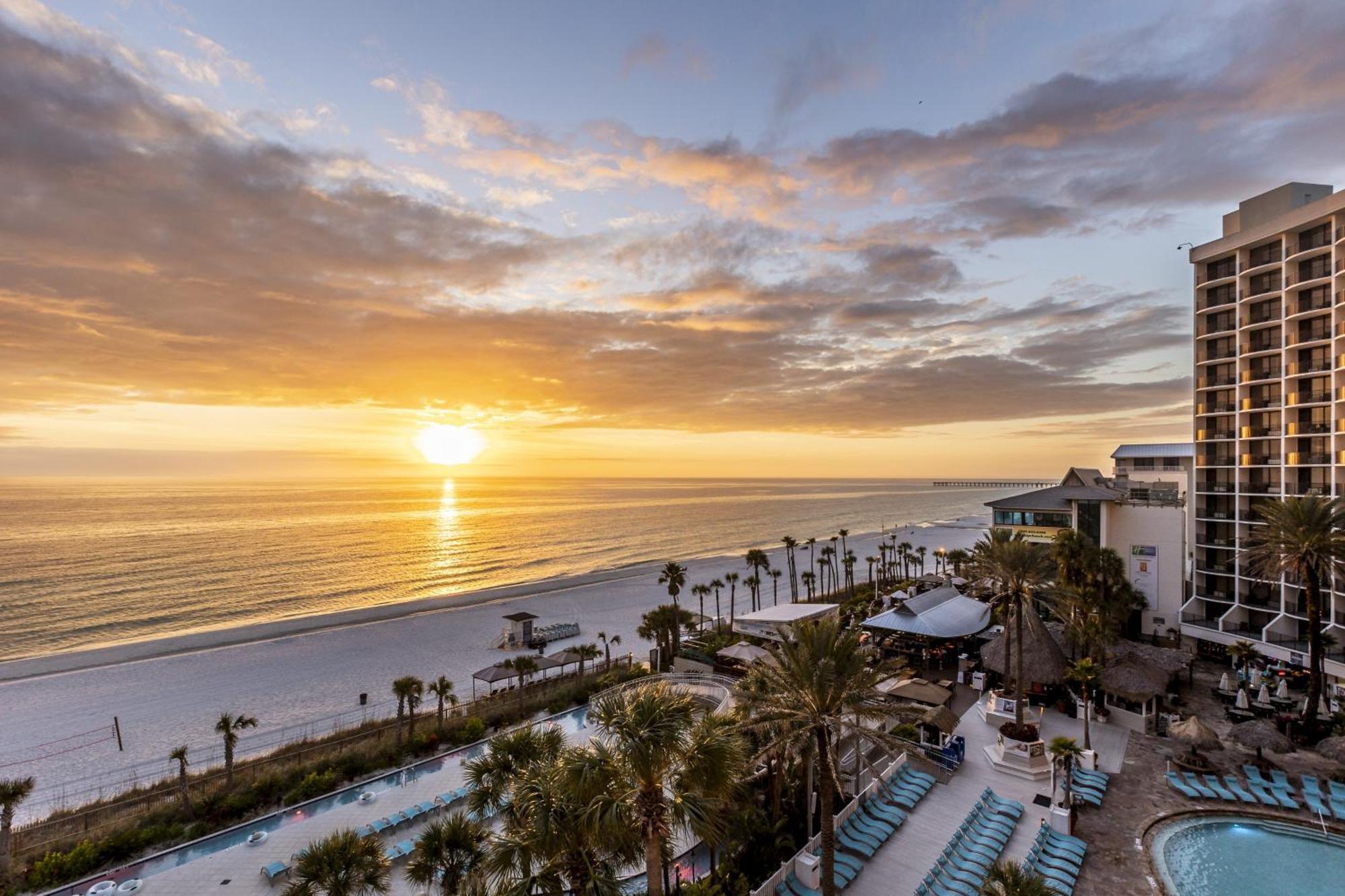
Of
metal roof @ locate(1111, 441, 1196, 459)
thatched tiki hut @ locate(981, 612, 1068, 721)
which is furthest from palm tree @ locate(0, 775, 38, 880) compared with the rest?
metal roof @ locate(1111, 441, 1196, 459)

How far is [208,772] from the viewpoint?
26641mm

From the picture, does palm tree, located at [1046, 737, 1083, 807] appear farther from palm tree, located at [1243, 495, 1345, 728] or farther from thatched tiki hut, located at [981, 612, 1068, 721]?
palm tree, located at [1243, 495, 1345, 728]

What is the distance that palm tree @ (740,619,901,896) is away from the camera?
577 inches

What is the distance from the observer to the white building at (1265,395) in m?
34.6

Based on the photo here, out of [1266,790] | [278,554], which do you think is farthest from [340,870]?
[278,554]

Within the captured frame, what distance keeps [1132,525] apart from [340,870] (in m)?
48.3

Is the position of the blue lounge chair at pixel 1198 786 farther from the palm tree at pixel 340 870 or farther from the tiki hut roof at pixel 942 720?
the palm tree at pixel 340 870

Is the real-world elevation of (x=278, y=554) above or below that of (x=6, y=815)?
below

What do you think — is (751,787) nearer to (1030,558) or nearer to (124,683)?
(1030,558)

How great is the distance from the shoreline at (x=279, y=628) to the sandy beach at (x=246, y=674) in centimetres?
18

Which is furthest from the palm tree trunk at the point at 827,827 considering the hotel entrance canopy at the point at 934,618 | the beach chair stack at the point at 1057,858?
the hotel entrance canopy at the point at 934,618

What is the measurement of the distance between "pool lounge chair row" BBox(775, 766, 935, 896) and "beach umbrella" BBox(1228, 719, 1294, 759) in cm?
1212

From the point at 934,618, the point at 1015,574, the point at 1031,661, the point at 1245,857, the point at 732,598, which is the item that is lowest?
the point at 732,598

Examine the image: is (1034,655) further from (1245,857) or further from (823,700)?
(823,700)
